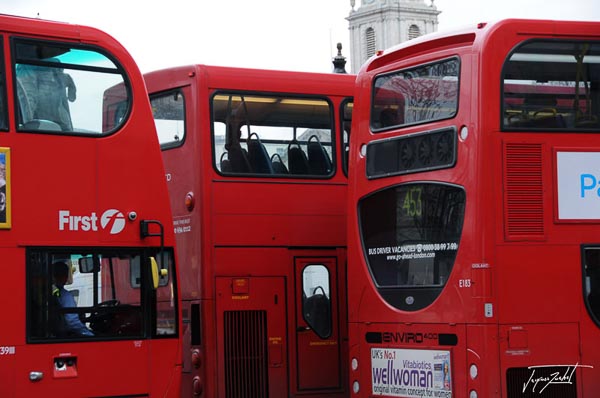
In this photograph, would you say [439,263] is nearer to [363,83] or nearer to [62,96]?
[363,83]

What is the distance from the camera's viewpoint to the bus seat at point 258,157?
1620cm

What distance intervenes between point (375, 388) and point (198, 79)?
14.9 feet

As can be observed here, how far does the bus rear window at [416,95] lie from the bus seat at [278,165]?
2.27 meters

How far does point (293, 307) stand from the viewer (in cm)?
1627

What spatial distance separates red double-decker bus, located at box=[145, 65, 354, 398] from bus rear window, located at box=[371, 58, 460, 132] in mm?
2297

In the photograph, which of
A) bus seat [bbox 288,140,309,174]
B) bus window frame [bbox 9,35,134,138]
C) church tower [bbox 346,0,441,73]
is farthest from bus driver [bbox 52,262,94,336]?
church tower [bbox 346,0,441,73]

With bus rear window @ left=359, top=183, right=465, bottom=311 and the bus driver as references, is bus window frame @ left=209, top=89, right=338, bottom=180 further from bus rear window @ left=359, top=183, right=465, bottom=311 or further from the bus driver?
the bus driver

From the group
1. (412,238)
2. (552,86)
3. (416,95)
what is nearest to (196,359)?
(412,238)

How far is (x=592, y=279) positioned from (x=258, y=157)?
500 centimetres

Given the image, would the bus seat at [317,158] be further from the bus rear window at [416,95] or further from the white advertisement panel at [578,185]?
the white advertisement panel at [578,185]

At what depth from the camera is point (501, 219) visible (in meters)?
12.9

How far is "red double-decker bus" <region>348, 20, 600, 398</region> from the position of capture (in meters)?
12.8

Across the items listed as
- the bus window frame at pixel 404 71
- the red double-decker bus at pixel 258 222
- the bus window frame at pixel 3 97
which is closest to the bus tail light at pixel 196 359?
the red double-decker bus at pixel 258 222

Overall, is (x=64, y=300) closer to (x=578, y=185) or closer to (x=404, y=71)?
(x=404, y=71)
